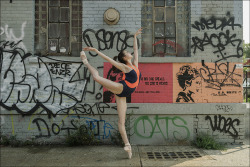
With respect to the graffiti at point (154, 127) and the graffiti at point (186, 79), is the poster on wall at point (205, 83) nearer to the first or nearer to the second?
the graffiti at point (186, 79)

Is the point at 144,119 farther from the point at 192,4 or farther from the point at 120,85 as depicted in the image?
the point at 192,4

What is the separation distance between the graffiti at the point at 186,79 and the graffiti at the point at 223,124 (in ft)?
2.31

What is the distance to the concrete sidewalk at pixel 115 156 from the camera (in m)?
4.27

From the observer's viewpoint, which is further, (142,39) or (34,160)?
(142,39)

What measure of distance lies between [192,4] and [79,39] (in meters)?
2.97

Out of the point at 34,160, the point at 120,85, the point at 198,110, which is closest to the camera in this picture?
the point at 120,85

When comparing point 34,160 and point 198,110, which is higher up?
point 198,110

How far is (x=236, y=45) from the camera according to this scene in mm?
5645

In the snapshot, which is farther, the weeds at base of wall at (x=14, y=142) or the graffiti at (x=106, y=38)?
the graffiti at (x=106, y=38)

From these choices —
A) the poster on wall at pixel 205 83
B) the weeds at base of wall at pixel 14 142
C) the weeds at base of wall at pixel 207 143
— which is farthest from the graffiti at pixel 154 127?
the weeds at base of wall at pixel 14 142

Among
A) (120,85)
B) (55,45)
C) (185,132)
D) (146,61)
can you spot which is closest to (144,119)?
(185,132)

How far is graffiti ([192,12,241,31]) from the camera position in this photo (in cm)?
564

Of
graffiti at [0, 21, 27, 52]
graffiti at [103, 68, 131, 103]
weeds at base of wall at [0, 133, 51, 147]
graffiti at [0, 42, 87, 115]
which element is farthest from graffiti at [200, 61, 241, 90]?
graffiti at [0, 21, 27, 52]

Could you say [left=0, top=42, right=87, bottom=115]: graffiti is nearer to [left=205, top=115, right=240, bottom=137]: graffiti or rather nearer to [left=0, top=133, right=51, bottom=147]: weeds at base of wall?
[left=0, top=133, right=51, bottom=147]: weeds at base of wall
